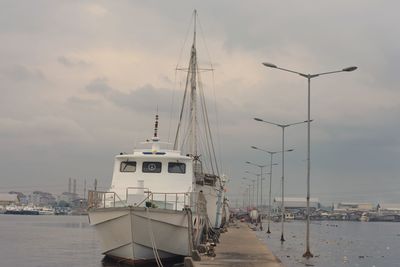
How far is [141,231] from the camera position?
28.3 metres

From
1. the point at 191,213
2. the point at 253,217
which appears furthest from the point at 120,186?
the point at 253,217

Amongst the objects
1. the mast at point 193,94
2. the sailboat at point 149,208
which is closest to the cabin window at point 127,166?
the sailboat at point 149,208

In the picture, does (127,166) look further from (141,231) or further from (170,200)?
(141,231)

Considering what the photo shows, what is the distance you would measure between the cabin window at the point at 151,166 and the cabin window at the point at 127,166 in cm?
53

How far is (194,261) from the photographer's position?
26.9 metres

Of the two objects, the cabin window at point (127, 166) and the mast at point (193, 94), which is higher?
the mast at point (193, 94)

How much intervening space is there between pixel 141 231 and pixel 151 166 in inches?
223

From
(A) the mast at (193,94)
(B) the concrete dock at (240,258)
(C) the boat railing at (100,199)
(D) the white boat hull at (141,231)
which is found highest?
(A) the mast at (193,94)

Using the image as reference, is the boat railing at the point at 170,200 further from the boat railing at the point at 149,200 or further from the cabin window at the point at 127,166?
the cabin window at the point at 127,166

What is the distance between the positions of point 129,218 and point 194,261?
3.42 metres

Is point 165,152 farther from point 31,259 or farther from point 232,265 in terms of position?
point 31,259

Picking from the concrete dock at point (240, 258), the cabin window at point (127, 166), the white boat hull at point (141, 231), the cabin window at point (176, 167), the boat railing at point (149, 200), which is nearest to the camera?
the concrete dock at point (240, 258)

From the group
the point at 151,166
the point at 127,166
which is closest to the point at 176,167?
the point at 151,166

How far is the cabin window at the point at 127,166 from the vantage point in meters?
33.5
